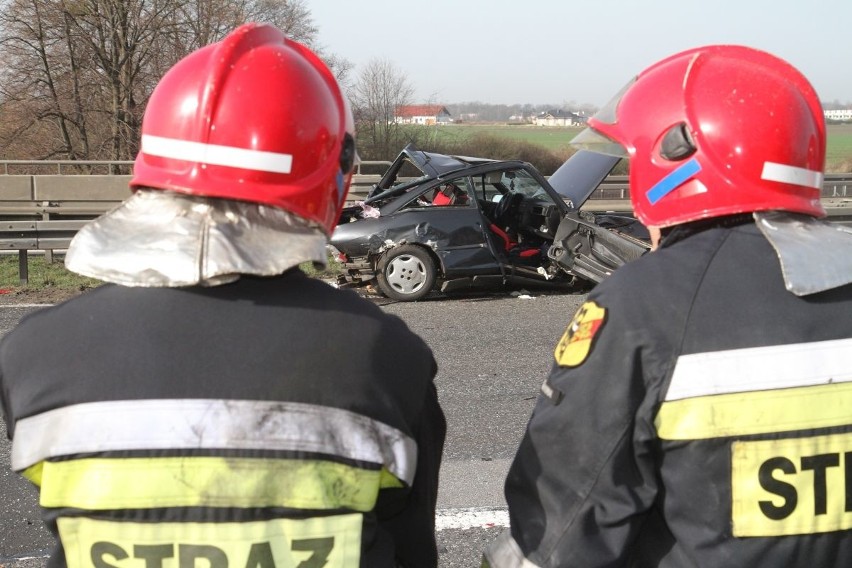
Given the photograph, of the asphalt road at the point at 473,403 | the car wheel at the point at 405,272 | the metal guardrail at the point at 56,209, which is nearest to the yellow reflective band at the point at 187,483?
the asphalt road at the point at 473,403

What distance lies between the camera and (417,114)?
3059 centimetres

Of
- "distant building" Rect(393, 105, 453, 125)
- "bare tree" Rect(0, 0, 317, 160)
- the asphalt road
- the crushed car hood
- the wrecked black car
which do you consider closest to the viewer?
the asphalt road

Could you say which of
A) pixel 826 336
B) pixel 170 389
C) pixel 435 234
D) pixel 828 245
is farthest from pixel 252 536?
pixel 435 234

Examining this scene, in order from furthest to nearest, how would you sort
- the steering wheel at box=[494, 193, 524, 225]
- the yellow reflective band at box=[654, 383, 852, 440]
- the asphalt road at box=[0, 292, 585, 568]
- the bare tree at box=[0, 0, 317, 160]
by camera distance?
the bare tree at box=[0, 0, 317, 160] → the steering wheel at box=[494, 193, 524, 225] → the asphalt road at box=[0, 292, 585, 568] → the yellow reflective band at box=[654, 383, 852, 440]

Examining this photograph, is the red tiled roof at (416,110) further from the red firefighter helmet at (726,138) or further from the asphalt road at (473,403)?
the red firefighter helmet at (726,138)

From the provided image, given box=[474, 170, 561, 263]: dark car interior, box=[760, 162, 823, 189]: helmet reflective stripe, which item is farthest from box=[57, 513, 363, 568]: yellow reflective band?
box=[474, 170, 561, 263]: dark car interior

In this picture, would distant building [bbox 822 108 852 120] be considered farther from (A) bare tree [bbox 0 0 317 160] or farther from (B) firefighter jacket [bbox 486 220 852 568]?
(B) firefighter jacket [bbox 486 220 852 568]

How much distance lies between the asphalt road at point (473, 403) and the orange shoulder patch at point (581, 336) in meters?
2.16

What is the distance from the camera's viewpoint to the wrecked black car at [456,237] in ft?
30.2

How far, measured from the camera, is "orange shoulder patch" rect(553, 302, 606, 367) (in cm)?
168

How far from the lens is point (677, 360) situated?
161 centimetres

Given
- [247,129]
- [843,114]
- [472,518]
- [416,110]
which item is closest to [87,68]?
[416,110]

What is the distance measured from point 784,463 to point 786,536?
0.13m

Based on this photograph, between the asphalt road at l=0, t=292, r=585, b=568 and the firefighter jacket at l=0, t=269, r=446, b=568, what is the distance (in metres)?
2.32
